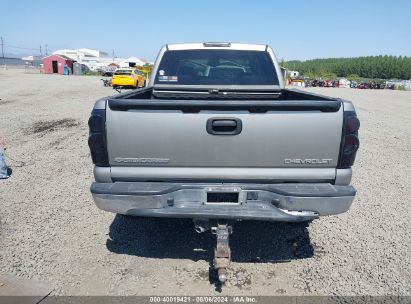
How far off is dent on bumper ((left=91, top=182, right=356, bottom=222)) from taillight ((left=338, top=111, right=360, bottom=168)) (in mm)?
296

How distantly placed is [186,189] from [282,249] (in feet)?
5.19

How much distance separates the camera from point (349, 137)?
9.98 feet

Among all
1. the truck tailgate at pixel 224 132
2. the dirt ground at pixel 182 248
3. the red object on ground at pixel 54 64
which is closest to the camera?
the truck tailgate at pixel 224 132

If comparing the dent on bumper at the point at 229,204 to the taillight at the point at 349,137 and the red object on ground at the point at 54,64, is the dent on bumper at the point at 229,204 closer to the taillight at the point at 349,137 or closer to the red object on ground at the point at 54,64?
the taillight at the point at 349,137

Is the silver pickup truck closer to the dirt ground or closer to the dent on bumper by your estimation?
the dent on bumper

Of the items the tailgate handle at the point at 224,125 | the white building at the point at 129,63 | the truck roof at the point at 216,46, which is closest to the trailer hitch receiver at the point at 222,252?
the tailgate handle at the point at 224,125

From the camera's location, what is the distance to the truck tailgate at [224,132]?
9.82 feet

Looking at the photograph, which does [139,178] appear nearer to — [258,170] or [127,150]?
[127,150]

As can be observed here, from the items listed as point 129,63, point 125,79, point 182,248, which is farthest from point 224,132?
point 129,63

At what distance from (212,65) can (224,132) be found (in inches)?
95.9

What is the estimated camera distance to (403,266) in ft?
11.9

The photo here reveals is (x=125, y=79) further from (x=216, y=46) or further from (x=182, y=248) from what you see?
(x=182, y=248)

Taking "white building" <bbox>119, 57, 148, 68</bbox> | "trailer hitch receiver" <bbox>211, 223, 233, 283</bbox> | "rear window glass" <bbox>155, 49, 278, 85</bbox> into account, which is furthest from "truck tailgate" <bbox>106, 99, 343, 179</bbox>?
"white building" <bbox>119, 57, 148, 68</bbox>

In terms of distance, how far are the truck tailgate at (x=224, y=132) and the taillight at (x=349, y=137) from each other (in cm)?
5
